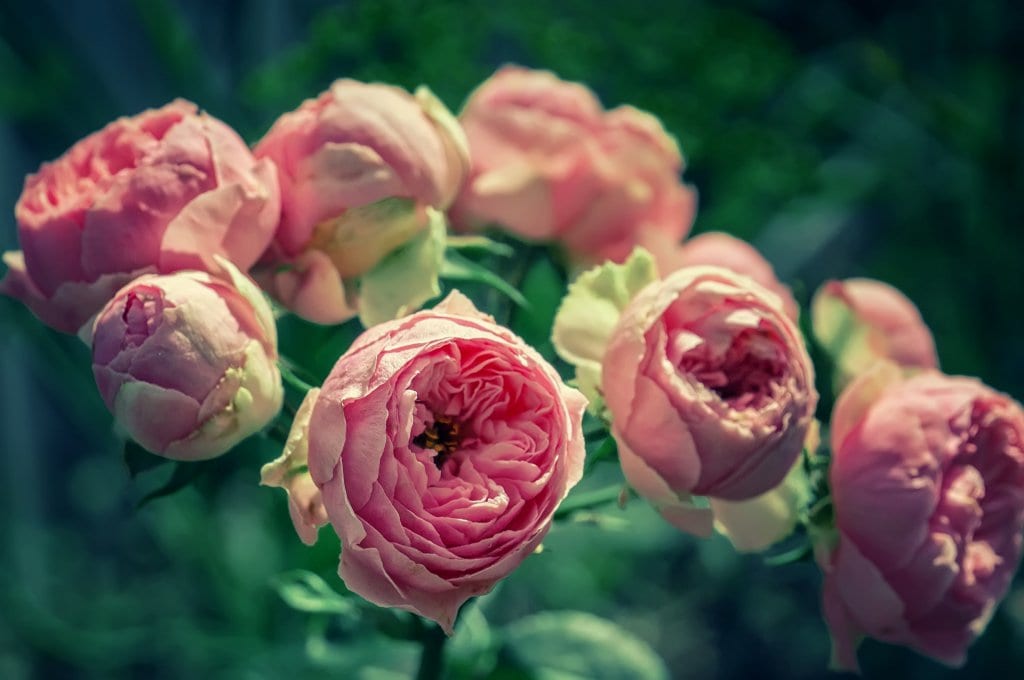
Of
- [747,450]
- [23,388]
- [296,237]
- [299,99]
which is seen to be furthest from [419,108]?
[23,388]

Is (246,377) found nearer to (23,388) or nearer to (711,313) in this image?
(711,313)

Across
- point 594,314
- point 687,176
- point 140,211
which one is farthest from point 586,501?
point 687,176

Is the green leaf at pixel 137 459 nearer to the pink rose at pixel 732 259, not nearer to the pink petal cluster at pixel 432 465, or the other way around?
the pink petal cluster at pixel 432 465

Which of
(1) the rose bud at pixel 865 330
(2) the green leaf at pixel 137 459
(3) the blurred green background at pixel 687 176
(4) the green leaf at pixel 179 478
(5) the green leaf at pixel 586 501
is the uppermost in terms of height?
(2) the green leaf at pixel 137 459

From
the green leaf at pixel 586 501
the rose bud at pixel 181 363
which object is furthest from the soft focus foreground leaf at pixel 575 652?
the rose bud at pixel 181 363

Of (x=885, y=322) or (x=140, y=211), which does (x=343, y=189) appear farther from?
(x=885, y=322)

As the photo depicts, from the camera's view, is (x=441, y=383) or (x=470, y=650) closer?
(x=441, y=383)

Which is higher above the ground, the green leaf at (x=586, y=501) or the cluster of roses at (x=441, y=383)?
the cluster of roses at (x=441, y=383)
